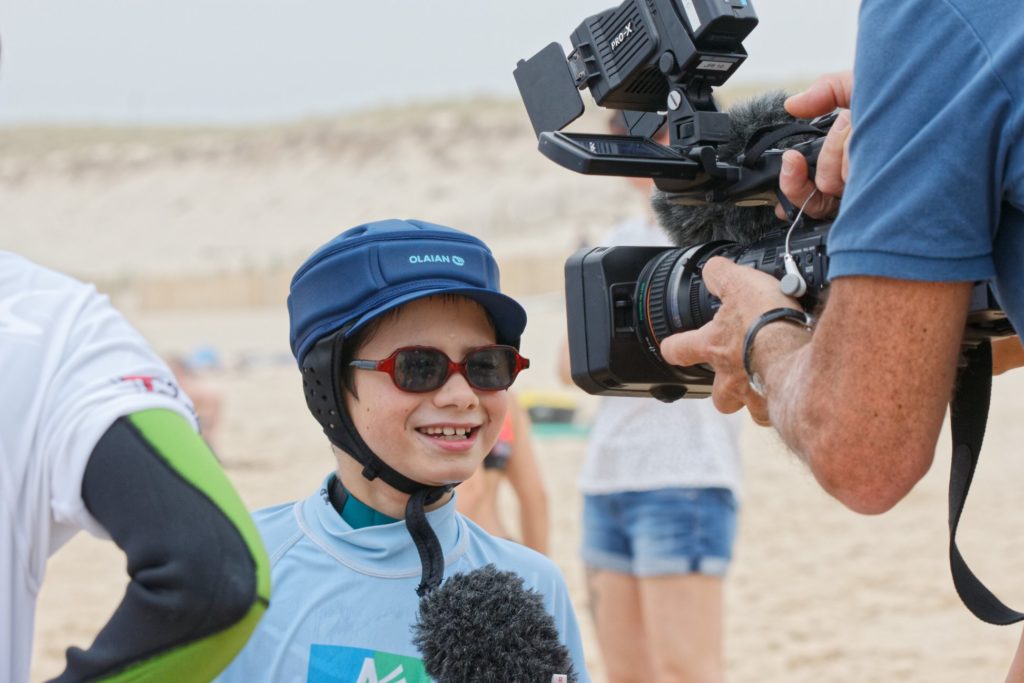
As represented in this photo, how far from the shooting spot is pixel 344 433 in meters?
2.08

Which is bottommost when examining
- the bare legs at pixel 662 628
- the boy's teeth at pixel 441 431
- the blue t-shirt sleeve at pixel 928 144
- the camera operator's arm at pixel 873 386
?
the bare legs at pixel 662 628

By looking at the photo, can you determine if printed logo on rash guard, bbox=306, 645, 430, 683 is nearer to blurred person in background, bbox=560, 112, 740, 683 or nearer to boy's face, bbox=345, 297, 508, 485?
boy's face, bbox=345, 297, 508, 485

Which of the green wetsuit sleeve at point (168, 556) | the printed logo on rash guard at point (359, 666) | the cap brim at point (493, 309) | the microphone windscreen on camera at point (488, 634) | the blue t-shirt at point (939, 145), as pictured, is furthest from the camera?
the cap brim at point (493, 309)

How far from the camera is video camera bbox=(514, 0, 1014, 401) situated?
5.96 ft

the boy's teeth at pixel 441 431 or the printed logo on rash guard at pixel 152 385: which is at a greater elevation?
the printed logo on rash guard at pixel 152 385

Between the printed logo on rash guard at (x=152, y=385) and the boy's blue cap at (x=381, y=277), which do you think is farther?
the boy's blue cap at (x=381, y=277)

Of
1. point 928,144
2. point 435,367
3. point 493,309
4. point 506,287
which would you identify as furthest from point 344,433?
point 506,287

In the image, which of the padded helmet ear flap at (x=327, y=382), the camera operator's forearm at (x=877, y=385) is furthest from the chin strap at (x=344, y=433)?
the camera operator's forearm at (x=877, y=385)

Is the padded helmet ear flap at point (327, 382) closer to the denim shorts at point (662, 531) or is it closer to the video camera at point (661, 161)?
the video camera at point (661, 161)

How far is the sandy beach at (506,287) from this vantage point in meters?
5.78

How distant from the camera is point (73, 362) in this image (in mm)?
1457

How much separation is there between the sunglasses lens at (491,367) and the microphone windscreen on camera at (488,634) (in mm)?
433

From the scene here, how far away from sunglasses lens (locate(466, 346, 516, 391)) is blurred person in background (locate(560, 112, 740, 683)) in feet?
4.93

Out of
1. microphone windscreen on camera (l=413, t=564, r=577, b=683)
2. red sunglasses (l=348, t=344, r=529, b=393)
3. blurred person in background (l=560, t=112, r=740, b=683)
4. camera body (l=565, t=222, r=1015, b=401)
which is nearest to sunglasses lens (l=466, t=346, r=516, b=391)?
red sunglasses (l=348, t=344, r=529, b=393)
